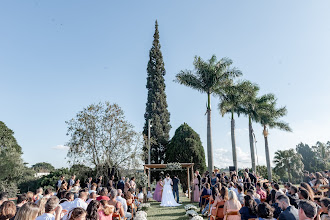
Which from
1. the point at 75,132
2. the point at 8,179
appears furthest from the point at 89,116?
the point at 8,179

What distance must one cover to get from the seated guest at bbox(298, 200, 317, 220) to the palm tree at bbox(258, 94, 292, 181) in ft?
84.2

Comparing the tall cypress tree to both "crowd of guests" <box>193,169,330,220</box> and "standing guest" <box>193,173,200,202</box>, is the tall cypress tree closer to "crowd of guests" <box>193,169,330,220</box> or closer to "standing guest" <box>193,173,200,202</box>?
"standing guest" <box>193,173,200,202</box>

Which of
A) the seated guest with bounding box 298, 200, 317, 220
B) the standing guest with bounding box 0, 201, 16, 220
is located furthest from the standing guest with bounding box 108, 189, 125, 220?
the seated guest with bounding box 298, 200, 317, 220

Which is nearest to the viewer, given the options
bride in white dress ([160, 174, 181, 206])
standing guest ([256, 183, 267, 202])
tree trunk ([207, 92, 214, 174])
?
standing guest ([256, 183, 267, 202])

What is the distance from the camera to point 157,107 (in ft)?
115

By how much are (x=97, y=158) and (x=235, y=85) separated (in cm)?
1539

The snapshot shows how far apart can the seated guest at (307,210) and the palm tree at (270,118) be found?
84.2 ft

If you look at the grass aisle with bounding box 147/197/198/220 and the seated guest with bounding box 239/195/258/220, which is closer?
the seated guest with bounding box 239/195/258/220

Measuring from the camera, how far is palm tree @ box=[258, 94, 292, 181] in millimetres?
28156

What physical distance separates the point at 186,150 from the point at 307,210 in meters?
23.3

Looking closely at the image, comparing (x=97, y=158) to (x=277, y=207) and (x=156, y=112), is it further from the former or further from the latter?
(x=277, y=207)

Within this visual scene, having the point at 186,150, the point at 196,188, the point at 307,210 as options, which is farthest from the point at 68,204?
the point at 186,150

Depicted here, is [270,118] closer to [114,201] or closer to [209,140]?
[209,140]

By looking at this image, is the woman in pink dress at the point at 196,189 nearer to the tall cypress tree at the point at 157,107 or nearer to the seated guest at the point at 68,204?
the seated guest at the point at 68,204
